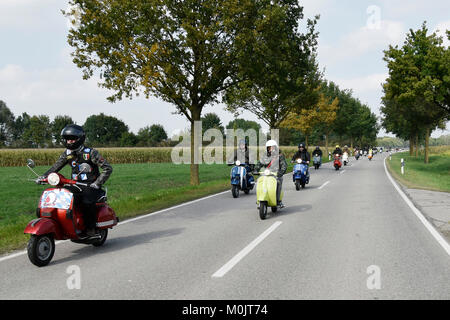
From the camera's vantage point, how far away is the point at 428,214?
31.1ft

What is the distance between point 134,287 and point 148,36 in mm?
13430

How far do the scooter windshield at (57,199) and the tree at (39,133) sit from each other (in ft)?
338

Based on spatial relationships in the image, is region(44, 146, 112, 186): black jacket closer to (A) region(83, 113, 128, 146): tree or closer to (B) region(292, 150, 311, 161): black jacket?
(B) region(292, 150, 311, 161): black jacket

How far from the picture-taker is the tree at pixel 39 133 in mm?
100125

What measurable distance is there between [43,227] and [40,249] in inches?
14.0

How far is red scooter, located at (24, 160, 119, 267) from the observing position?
5.26 metres

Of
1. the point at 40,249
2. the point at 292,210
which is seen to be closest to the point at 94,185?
the point at 40,249

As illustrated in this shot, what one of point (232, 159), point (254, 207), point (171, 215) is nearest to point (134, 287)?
point (171, 215)

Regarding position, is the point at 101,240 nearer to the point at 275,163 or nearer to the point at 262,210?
the point at 262,210

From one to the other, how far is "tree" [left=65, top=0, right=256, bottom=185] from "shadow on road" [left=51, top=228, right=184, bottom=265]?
8.94m

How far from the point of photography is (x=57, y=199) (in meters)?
5.58

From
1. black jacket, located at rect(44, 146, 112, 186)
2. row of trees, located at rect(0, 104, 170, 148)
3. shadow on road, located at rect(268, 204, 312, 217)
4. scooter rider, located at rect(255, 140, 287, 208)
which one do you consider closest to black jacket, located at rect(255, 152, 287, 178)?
scooter rider, located at rect(255, 140, 287, 208)

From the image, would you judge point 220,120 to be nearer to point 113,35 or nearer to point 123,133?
point 123,133

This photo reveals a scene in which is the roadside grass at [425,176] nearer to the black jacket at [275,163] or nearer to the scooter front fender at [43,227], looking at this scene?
the black jacket at [275,163]
